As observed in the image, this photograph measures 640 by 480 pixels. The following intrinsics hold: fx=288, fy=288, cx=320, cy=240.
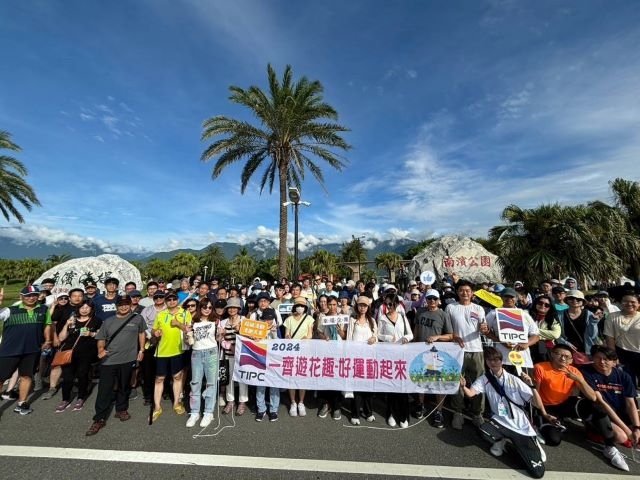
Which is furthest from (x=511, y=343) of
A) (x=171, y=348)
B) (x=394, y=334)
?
(x=171, y=348)

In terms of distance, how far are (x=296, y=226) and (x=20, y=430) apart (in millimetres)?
8252

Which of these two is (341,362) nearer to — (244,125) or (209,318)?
(209,318)

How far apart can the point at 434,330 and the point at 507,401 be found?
4.09ft

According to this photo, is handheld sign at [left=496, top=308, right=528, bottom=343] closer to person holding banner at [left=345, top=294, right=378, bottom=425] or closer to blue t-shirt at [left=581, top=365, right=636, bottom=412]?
blue t-shirt at [left=581, top=365, right=636, bottom=412]

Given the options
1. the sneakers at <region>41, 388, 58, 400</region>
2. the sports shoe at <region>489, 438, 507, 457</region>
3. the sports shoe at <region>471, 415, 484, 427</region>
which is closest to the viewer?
the sports shoe at <region>489, 438, 507, 457</region>

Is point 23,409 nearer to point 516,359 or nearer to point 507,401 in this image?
point 507,401

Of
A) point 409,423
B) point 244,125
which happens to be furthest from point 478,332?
point 244,125

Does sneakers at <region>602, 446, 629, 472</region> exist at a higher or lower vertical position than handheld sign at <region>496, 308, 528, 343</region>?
lower

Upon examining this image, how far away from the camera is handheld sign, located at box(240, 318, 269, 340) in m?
4.63

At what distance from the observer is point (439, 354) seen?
442 centimetres

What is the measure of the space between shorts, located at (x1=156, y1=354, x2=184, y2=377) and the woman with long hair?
4.43 ft

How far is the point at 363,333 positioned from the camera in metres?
4.65

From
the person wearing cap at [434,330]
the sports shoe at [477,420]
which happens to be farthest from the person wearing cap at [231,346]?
the sports shoe at [477,420]

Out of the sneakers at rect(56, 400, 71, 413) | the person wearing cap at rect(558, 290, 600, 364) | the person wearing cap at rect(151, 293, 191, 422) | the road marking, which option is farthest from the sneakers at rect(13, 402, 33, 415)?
the person wearing cap at rect(558, 290, 600, 364)
